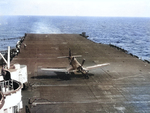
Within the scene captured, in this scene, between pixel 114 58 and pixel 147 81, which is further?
pixel 114 58

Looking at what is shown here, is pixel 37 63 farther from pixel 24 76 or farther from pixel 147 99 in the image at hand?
pixel 147 99

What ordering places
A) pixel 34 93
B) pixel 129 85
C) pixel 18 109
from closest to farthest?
pixel 18 109, pixel 34 93, pixel 129 85

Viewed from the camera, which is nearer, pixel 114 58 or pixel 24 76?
pixel 24 76

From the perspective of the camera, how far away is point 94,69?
35.2m

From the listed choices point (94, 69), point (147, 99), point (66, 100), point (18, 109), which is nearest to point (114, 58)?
point (94, 69)

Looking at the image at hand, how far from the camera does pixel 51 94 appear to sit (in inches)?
930

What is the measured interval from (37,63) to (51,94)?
14985 mm

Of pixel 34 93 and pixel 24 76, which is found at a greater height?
→ pixel 24 76

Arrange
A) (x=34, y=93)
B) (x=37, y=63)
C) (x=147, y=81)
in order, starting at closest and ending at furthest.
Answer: (x=34, y=93), (x=147, y=81), (x=37, y=63)

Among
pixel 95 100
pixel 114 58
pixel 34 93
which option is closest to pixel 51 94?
pixel 34 93

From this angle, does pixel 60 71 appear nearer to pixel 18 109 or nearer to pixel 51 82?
pixel 51 82

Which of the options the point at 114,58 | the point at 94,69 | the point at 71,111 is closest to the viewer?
the point at 71,111

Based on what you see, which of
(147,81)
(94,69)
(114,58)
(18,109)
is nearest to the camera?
(18,109)

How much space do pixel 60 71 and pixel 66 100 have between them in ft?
27.8
